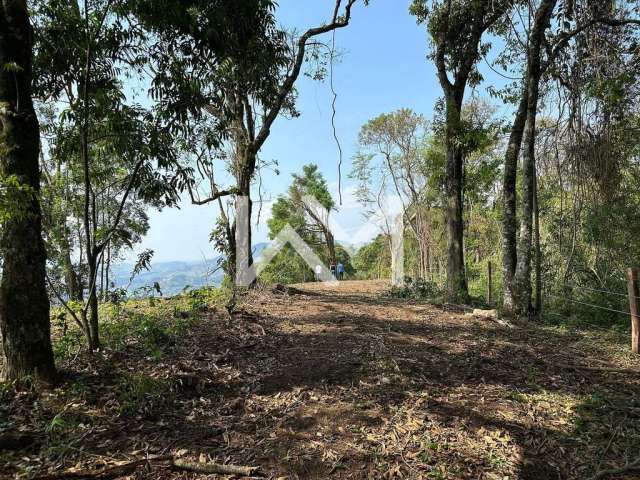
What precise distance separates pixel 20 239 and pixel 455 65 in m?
8.57

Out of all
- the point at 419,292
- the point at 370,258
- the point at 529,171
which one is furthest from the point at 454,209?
the point at 370,258

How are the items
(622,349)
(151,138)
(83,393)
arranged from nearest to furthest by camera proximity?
(83,393)
(151,138)
(622,349)

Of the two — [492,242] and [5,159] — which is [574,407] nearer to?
[5,159]

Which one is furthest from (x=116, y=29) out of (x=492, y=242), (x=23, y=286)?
(x=492, y=242)

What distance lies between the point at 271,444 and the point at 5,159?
2.91 metres

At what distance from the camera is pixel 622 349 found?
4.53 meters

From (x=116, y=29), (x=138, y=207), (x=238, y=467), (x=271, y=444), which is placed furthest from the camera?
(x=138, y=207)

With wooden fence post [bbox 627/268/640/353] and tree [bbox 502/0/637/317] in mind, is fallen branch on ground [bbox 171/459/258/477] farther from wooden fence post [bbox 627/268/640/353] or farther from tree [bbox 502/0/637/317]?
tree [bbox 502/0/637/317]

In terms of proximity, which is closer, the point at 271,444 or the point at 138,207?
the point at 271,444

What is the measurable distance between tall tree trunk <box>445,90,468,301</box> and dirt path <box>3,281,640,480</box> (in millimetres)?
3237

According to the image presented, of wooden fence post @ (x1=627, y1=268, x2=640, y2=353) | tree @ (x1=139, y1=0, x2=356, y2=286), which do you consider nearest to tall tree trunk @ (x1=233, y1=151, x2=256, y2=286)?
tree @ (x1=139, y1=0, x2=356, y2=286)

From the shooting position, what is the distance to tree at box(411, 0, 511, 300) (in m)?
7.85

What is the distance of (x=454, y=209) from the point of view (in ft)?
27.2

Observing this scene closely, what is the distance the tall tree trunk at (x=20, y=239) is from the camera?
2803 mm
